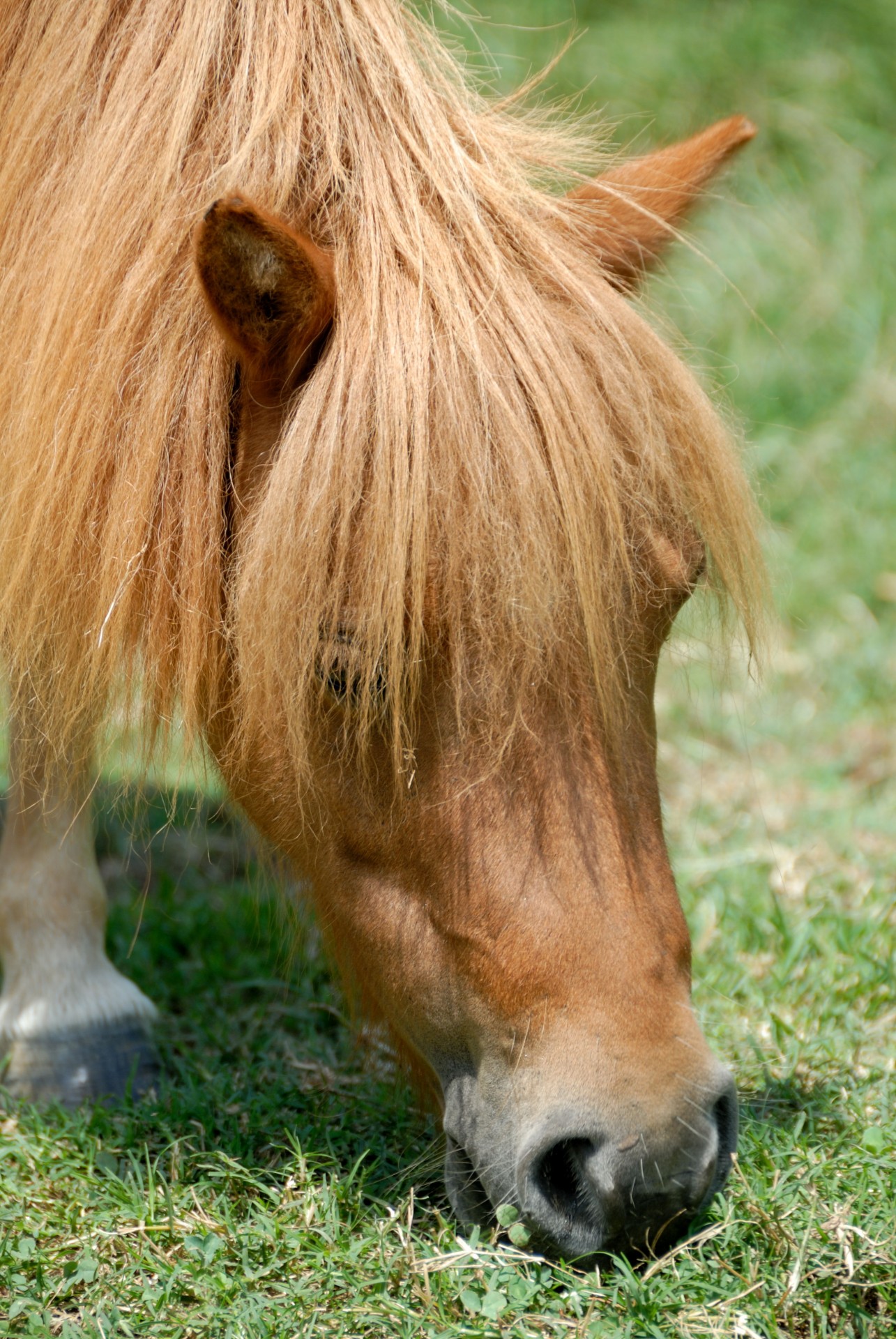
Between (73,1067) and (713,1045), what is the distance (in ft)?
4.24

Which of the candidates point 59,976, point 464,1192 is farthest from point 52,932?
point 464,1192

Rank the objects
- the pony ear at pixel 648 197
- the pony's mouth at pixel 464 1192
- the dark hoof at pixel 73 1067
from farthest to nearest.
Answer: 1. the dark hoof at pixel 73 1067
2. the pony ear at pixel 648 197
3. the pony's mouth at pixel 464 1192

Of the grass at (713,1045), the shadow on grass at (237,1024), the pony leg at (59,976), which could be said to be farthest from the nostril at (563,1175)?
the pony leg at (59,976)

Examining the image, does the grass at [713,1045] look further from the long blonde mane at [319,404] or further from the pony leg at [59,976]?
the long blonde mane at [319,404]

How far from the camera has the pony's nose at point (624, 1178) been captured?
5.32 ft

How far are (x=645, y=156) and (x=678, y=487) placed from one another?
0.81 meters

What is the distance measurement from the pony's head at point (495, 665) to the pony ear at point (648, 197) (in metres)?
0.31

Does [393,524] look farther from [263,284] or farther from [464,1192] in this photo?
[464,1192]

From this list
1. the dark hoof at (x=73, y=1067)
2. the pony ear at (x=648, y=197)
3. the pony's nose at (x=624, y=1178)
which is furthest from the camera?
the dark hoof at (x=73, y=1067)

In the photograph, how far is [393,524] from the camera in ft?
5.67

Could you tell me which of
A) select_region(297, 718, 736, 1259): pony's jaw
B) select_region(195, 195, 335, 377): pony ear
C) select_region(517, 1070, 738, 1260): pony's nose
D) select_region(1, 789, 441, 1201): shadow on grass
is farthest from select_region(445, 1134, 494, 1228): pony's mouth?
select_region(195, 195, 335, 377): pony ear

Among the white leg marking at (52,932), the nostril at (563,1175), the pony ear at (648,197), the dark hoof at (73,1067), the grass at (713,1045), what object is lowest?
the dark hoof at (73,1067)

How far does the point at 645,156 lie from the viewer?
2.36 metres

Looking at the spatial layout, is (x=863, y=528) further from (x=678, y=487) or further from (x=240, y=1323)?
(x=240, y=1323)
